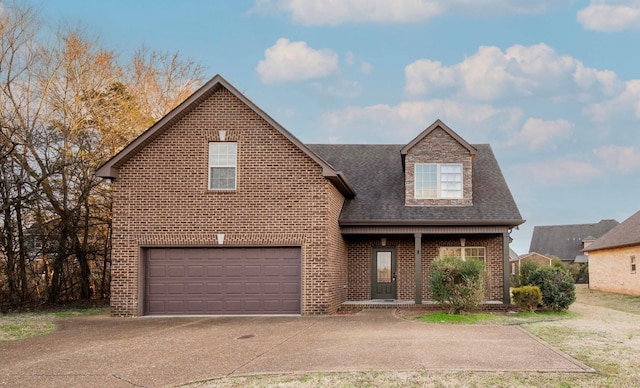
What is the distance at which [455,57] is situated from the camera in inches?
843

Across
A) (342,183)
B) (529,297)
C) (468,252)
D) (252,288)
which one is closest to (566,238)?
(468,252)

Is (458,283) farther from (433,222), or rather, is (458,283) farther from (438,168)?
(438,168)

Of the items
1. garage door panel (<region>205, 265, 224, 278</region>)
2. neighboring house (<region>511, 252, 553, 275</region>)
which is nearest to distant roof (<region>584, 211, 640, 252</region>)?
neighboring house (<region>511, 252, 553, 275</region>)

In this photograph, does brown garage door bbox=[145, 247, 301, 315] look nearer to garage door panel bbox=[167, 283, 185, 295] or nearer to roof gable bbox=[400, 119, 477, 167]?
garage door panel bbox=[167, 283, 185, 295]

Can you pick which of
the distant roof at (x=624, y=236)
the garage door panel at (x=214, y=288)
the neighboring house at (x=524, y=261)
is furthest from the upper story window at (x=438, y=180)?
the distant roof at (x=624, y=236)

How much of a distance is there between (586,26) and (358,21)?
298 inches

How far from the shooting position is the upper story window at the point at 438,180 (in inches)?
817

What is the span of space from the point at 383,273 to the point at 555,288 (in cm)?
579

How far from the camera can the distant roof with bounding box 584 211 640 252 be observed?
1163 inches

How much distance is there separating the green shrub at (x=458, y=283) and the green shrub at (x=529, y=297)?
8.10 feet

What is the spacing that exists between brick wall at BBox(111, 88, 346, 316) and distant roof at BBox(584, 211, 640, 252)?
18409 millimetres

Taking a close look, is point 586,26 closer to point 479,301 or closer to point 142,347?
point 479,301

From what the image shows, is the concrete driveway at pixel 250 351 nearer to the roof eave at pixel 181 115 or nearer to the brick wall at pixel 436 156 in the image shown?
the roof eave at pixel 181 115

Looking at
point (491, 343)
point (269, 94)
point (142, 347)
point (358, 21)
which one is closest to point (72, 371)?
point (142, 347)
